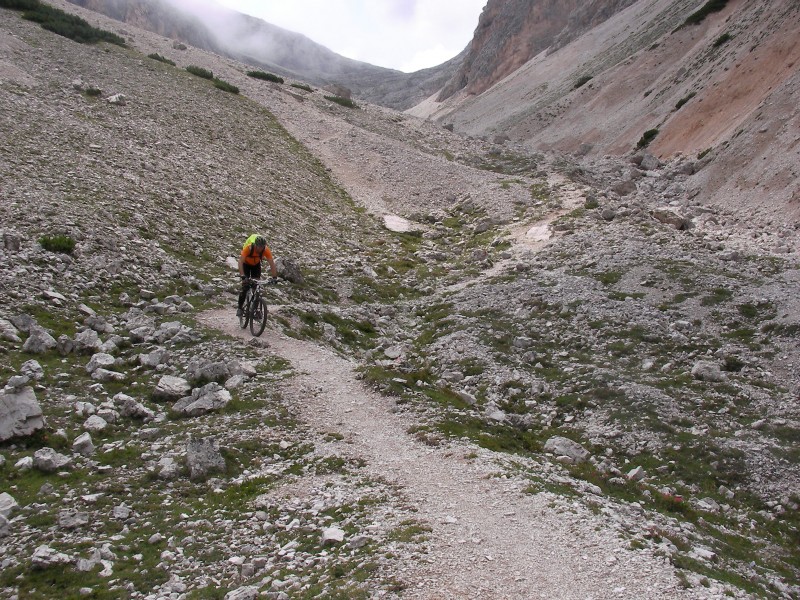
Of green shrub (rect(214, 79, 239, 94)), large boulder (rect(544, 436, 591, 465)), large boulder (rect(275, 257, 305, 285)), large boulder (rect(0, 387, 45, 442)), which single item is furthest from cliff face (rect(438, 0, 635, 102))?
large boulder (rect(0, 387, 45, 442))

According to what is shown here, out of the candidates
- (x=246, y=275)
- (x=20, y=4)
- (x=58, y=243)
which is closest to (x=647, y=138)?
(x=246, y=275)

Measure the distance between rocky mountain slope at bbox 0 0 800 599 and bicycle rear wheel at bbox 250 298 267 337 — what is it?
0.51 meters

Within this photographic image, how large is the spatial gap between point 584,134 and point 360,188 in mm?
35435

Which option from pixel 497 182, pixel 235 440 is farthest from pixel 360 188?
pixel 235 440

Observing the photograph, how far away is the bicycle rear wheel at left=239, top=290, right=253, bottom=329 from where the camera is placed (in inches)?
619

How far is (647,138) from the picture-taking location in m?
48.9

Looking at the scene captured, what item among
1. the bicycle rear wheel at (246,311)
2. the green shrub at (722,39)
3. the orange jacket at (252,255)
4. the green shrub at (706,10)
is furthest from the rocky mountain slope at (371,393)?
the green shrub at (706,10)

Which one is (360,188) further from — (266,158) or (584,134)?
(584,134)

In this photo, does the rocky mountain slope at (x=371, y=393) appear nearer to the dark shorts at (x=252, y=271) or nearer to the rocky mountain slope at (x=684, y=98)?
the dark shorts at (x=252, y=271)

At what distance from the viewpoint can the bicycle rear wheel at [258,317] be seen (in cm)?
1559

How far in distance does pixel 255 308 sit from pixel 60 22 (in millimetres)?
44255

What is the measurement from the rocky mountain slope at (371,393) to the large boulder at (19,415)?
44mm

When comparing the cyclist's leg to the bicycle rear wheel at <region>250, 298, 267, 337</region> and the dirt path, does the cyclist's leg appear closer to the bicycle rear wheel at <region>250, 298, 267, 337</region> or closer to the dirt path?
the bicycle rear wheel at <region>250, 298, 267, 337</region>

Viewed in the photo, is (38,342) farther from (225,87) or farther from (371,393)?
(225,87)
